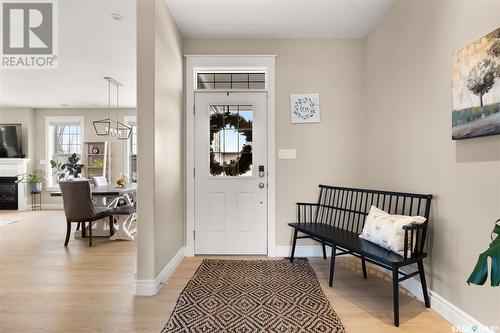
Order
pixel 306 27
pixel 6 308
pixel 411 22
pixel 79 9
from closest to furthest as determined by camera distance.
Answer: pixel 6 308 < pixel 411 22 < pixel 79 9 < pixel 306 27

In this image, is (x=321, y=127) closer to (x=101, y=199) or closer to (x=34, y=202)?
(x=101, y=199)

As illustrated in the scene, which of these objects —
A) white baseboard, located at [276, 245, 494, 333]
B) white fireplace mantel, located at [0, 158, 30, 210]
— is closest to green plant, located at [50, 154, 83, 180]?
white fireplace mantel, located at [0, 158, 30, 210]

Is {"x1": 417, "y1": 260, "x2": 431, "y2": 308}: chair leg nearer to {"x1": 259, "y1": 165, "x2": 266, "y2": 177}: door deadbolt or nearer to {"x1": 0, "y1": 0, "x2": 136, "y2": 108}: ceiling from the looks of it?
{"x1": 259, "y1": 165, "x2": 266, "y2": 177}: door deadbolt

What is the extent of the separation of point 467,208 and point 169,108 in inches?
107

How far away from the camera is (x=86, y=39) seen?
3.43 metres

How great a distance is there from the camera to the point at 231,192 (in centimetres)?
351

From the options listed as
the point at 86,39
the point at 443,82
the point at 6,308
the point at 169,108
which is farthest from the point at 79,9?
the point at 443,82

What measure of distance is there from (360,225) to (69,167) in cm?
713

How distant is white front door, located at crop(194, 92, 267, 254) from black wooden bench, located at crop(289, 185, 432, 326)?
21.2 inches

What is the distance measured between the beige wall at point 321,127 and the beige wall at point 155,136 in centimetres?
135

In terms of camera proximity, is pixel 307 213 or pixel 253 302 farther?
pixel 307 213

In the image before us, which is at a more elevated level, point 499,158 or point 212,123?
point 212,123

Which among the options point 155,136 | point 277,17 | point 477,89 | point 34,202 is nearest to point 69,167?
point 34,202

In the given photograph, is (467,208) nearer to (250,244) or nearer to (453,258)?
(453,258)
